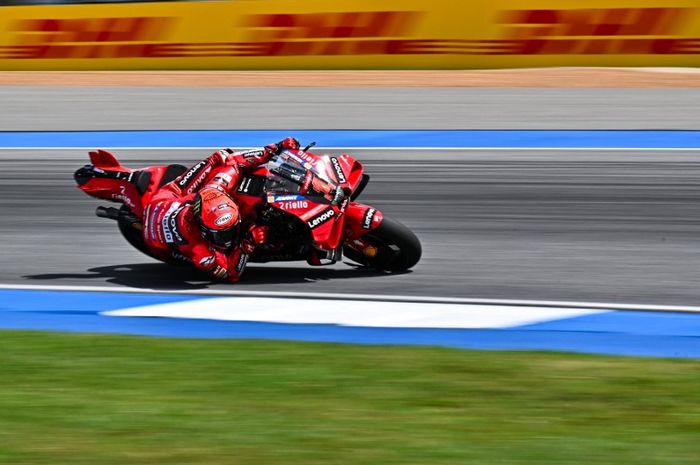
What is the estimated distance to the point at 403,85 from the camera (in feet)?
71.5

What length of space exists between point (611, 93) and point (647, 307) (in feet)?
40.3

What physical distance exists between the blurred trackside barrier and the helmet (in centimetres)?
1486

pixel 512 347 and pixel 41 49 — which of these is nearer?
pixel 512 347

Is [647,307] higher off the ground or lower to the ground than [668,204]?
lower

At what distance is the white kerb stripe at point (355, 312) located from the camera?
25.8 feet

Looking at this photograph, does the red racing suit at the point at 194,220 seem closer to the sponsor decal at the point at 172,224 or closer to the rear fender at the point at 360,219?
the sponsor decal at the point at 172,224

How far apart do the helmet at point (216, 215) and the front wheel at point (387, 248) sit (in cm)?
98

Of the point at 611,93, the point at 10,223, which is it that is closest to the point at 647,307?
the point at 10,223

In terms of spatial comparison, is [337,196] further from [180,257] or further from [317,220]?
[180,257]

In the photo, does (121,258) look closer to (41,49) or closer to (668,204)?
(668,204)

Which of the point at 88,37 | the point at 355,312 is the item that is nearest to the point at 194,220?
the point at 355,312

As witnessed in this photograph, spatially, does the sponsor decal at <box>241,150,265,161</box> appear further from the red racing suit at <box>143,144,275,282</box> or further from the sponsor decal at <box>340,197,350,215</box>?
the sponsor decal at <box>340,197,350,215</box>

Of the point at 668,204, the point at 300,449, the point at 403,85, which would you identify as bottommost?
the point at 300,449

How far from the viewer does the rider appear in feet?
28.0
